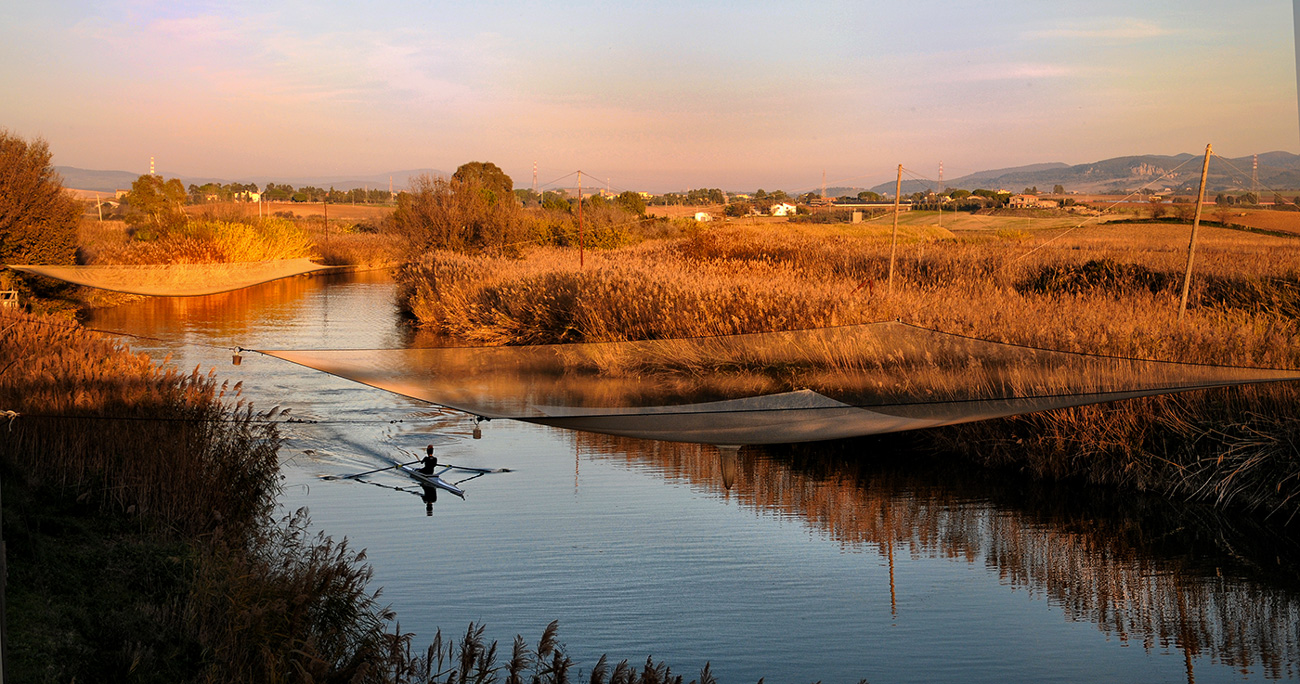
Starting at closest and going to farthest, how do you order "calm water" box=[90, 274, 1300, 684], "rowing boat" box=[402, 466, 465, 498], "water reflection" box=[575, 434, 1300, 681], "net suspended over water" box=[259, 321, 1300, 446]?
"calm water" box=[90, 274, 1300, 684] → "water reflection" box=[575, 434, 1300, 681] → "net suspended over water" box=[259, 321, 1300, 446] → "rowing boat" box=[402, 466, 465, 498]

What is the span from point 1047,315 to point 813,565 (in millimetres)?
5479

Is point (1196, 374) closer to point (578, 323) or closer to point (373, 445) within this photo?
point (373, 445)

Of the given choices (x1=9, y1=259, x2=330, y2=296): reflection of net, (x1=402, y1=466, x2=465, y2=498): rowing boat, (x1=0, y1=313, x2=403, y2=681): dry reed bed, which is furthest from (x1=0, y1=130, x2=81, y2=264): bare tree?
(x1=402, y1=466, x2=465, y2=498): rowing boat

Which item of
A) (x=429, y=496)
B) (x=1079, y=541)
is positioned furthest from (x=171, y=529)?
(x=1079, y=541)

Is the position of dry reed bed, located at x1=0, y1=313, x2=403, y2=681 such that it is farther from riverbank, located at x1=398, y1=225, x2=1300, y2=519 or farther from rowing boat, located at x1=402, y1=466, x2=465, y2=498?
riverbank, located at x1=398, y1=225, x2=1300, y2=519

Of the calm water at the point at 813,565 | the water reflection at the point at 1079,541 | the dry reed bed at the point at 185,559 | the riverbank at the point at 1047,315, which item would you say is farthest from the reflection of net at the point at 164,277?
the water reflection at the point at 1079,541

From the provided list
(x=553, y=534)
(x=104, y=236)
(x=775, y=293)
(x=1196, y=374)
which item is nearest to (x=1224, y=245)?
(x=775, y=293)

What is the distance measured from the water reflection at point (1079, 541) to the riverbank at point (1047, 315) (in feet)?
1.24

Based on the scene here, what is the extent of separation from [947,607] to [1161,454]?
3.43 meters

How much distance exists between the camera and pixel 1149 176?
31.4m

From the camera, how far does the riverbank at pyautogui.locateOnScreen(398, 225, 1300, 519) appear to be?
796 centimetres

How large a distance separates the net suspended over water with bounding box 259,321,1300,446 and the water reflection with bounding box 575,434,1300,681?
38.9 inches

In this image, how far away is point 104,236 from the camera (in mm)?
31812

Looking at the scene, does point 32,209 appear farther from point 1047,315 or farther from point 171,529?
point 1047,315
